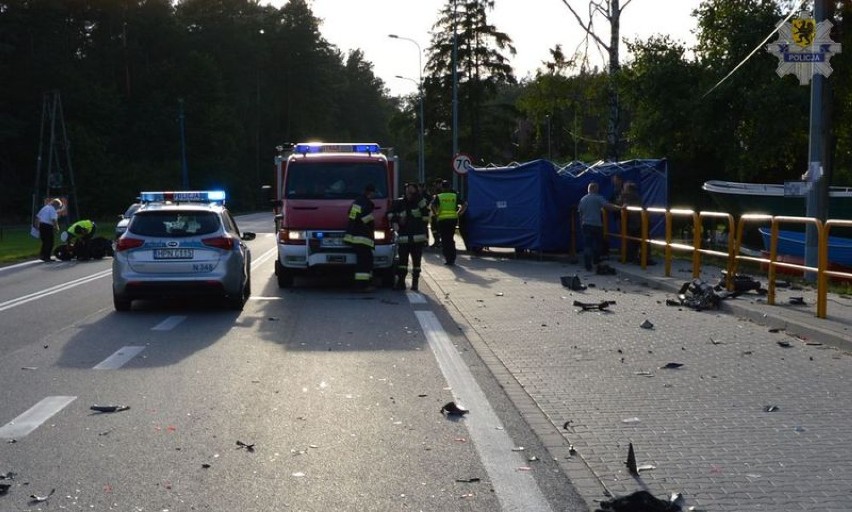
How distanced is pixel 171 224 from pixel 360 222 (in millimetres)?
Answer: 3274

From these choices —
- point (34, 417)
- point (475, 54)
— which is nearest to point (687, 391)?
point (34, 417)

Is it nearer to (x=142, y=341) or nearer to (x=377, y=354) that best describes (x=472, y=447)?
(x=377, y=354)

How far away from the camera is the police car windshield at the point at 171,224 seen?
15273 mm

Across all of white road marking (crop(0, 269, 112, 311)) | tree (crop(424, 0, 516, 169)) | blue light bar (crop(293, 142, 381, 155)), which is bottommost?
white road marking (crop(0, 269, 112, 311))

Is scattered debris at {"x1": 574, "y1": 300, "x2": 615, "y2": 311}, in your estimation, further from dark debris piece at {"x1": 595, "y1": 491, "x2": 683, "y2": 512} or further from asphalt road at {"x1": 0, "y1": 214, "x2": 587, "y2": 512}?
dark debris piece at {"x1": 595, "y1": 491, "x2": 683, "y2": 512}

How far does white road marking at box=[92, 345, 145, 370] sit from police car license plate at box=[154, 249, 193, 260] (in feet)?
Result: 11.3

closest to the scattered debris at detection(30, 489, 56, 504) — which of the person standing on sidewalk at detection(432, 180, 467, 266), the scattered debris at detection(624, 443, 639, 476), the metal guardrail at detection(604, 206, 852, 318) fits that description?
the scattered debris at detection(624, 443, 639, 476)

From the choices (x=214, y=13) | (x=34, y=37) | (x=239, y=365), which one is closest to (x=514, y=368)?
(x=239, y=365)

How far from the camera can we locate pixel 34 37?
74.6m

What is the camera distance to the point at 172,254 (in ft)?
49.6

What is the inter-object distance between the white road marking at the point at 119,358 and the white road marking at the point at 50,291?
5473 millimetres

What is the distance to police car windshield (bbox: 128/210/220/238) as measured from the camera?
1527 centimetres

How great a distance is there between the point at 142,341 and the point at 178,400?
381 centimetres

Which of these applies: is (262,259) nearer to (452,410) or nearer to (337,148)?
(337,148)
